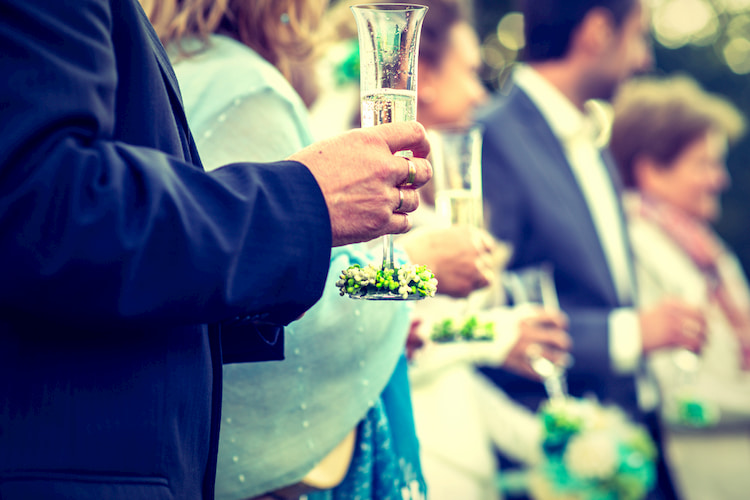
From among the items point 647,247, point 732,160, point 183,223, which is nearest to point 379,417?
point 183,223

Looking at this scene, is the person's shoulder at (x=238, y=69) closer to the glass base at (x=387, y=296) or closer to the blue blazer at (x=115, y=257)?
the blue blazer at (x=115, y=257)

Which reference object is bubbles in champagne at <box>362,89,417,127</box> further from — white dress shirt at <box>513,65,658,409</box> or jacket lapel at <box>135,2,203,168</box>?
white dress shirt at <box>513,65,658,409</box>

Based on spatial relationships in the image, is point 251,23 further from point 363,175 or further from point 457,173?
point 363,175

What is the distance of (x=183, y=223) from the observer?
1.09m

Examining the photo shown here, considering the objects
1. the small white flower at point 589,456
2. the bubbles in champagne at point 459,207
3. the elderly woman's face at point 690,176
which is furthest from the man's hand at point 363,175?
the elderly woman's face at point 690,176

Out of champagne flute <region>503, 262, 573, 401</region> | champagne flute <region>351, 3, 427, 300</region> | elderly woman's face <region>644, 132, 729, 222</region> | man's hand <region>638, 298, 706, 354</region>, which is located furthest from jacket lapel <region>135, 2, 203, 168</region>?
elderly woman's face <region>644, 132, 729, 222</region>

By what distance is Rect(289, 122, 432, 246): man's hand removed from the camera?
124 cm

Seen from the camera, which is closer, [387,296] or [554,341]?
[387,296]

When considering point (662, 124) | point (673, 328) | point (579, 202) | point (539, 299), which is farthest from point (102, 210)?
point (662, 124)

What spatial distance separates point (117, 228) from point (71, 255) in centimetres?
7

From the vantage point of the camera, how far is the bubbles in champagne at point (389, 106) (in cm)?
134

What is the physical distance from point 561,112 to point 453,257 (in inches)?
89.7

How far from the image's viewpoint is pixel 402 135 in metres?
1.28

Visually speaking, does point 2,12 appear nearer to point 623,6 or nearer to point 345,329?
point 345,329
